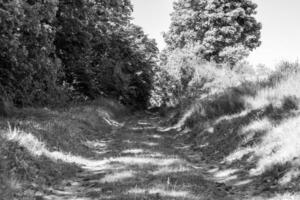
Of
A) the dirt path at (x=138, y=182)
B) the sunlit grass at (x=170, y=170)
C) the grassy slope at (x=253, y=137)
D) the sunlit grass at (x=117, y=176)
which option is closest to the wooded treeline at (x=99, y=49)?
the dirt path at (x=138, y=182)

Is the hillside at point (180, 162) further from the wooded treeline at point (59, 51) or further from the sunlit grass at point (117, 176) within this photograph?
the wooded treeline at point (59, 51)

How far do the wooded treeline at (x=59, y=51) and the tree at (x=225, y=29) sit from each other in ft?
29.4

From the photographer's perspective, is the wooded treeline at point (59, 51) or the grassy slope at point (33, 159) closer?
the grassy slope at point (33, 159)

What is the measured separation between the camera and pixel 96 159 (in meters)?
11.6

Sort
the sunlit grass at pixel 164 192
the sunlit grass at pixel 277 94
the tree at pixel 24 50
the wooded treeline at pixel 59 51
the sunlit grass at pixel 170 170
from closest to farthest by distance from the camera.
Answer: the sunlit grass at pixel 164 192 < the sunlit grass at pixel 170 170 < the sunlit grass at pixel 277 94 < the tree at pixel 24 50 < the wooded treeline at pixel 59 51

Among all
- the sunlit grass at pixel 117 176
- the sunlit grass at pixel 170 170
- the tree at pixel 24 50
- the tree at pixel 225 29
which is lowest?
the sunlit grass at pixel 170 170

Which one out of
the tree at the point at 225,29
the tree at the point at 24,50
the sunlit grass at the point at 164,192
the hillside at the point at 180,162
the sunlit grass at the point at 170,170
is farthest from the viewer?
the tree at the point at 225,29

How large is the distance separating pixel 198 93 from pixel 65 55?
9.54 m

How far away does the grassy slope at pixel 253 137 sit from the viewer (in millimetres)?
8312

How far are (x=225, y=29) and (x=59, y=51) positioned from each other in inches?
855

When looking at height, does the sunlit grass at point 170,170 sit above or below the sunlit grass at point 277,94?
below

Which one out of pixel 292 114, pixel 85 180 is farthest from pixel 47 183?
pixel 292 114

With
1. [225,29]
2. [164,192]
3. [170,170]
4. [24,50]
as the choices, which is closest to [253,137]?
[170,170]

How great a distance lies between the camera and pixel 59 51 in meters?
27.6
